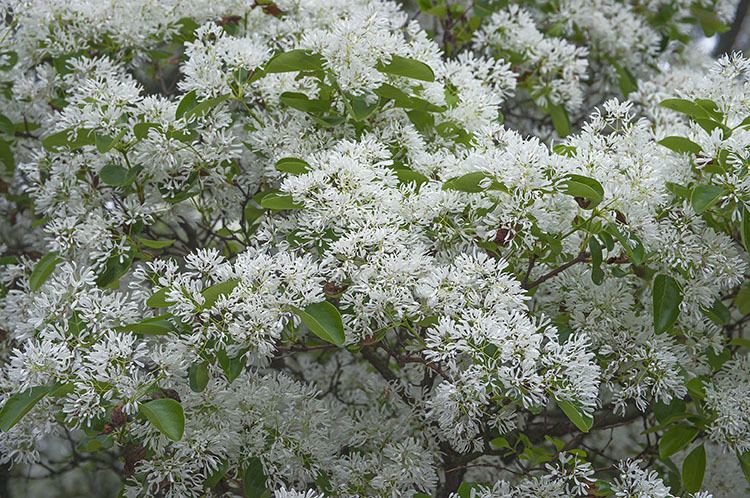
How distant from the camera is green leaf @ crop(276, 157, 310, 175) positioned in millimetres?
1805

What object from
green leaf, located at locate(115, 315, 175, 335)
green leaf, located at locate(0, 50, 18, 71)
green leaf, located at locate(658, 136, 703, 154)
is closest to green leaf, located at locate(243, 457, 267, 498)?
green leaf, located at locate(115, 315, 175, 335)

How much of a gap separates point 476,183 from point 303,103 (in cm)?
61

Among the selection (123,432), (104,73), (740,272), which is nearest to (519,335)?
(740,272)

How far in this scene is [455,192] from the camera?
69.6 inches

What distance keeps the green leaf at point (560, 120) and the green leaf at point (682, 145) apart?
2.57ft

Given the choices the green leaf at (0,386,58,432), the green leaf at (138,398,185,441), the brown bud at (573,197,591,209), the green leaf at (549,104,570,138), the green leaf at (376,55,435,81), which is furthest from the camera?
the green leaf at (549,104,570,138)

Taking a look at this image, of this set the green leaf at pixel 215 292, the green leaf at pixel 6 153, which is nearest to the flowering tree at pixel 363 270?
the green leaf at pixel 215 292

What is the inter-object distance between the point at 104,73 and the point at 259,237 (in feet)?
2.99

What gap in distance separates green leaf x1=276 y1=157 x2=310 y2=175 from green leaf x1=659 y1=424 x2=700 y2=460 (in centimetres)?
119

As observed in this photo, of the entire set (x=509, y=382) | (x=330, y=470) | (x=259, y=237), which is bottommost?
(x=330, y=470)

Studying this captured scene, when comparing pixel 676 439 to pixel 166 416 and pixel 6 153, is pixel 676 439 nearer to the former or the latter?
pixel 166 416

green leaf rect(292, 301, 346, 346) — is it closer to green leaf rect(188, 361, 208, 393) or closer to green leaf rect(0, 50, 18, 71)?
green leaf rect(188, 361, 208, 393)

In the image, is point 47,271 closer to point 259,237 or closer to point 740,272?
point 259,237

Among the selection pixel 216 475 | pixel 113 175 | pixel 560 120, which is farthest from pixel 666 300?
pixel 113 175
